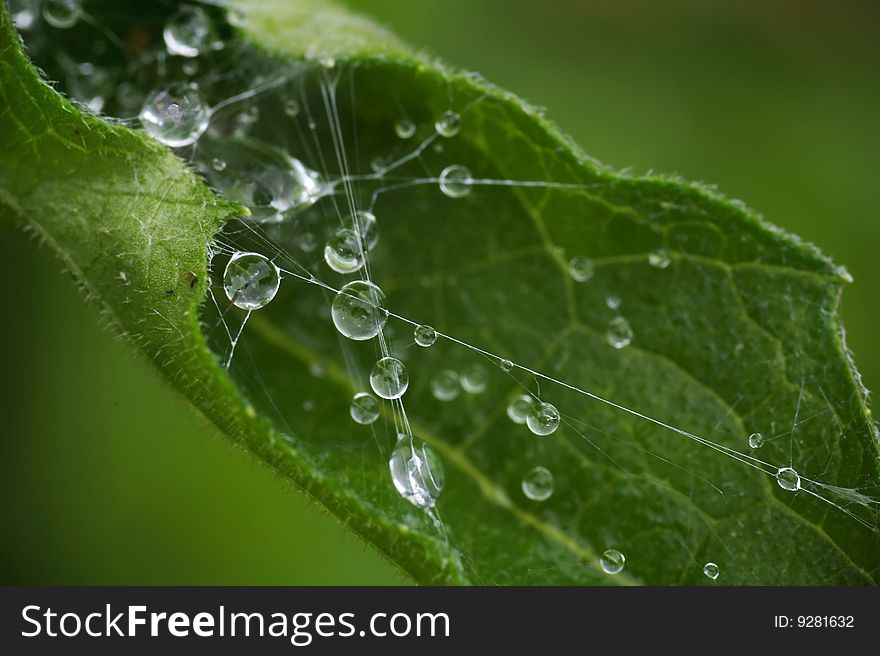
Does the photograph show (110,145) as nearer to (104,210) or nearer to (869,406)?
(104,210)

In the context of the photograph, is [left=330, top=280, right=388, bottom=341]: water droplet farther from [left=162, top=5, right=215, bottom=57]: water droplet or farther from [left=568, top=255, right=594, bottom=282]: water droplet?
[left=162, top=5, right=215, bottom=57]: water droplet

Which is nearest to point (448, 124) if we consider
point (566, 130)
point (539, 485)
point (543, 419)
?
point (543, 419)

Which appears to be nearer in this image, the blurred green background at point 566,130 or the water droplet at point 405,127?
the water droplet at point 405,127

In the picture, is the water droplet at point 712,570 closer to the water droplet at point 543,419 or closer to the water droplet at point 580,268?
the water droplet at point 543,419

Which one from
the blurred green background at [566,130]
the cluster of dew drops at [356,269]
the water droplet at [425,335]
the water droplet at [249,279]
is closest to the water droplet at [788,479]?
the cluster of dew drops at [356,269]

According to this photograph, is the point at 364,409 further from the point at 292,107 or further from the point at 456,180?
the point at 292,107

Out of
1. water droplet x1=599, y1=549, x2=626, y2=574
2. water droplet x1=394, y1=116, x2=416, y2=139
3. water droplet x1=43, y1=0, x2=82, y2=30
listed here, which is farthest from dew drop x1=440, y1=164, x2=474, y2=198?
water droplet x1=43, y1=0, x2=82, y2=30

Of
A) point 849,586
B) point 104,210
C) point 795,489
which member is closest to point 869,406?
point 795,489
